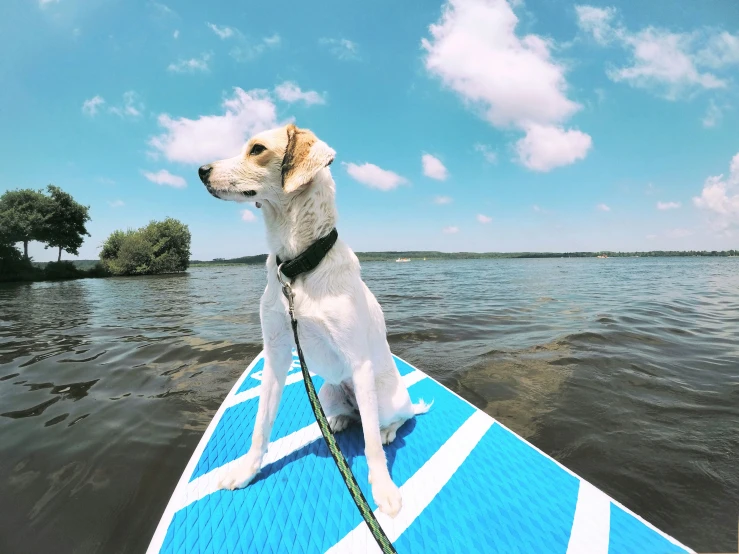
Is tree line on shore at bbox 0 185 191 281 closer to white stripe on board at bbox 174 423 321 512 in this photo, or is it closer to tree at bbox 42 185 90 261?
tree at bbox 42 185 90 261

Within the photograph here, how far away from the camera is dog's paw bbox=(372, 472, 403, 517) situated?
2.26 metres

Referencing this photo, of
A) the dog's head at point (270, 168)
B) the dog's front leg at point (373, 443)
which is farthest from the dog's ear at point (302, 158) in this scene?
the dog's front leg at point (373, 443)

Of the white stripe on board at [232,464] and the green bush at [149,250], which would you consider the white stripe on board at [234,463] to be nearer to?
the white stripe on board at [232,464]

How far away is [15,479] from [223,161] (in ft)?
13.1

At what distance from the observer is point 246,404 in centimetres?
383

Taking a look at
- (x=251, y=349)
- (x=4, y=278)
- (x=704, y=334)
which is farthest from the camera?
(x=4, y=278)

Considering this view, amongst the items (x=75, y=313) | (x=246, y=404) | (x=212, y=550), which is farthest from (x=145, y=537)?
(x=75, y=313)

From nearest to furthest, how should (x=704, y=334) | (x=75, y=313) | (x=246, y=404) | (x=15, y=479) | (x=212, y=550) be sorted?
(x=212, y=550) → (x=15, y=479) → (x=246, y=404) → (x=704, y=334) → (x=75, y=313)

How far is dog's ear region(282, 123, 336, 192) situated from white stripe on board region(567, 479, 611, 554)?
3013mm

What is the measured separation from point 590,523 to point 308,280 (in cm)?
263

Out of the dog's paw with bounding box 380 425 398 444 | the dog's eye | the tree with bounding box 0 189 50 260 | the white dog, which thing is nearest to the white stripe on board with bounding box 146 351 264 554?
the white dog

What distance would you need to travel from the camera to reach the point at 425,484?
8.39 ft

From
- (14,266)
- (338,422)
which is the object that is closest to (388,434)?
(338,422)

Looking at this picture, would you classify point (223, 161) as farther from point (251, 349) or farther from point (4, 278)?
point (4, 278)
